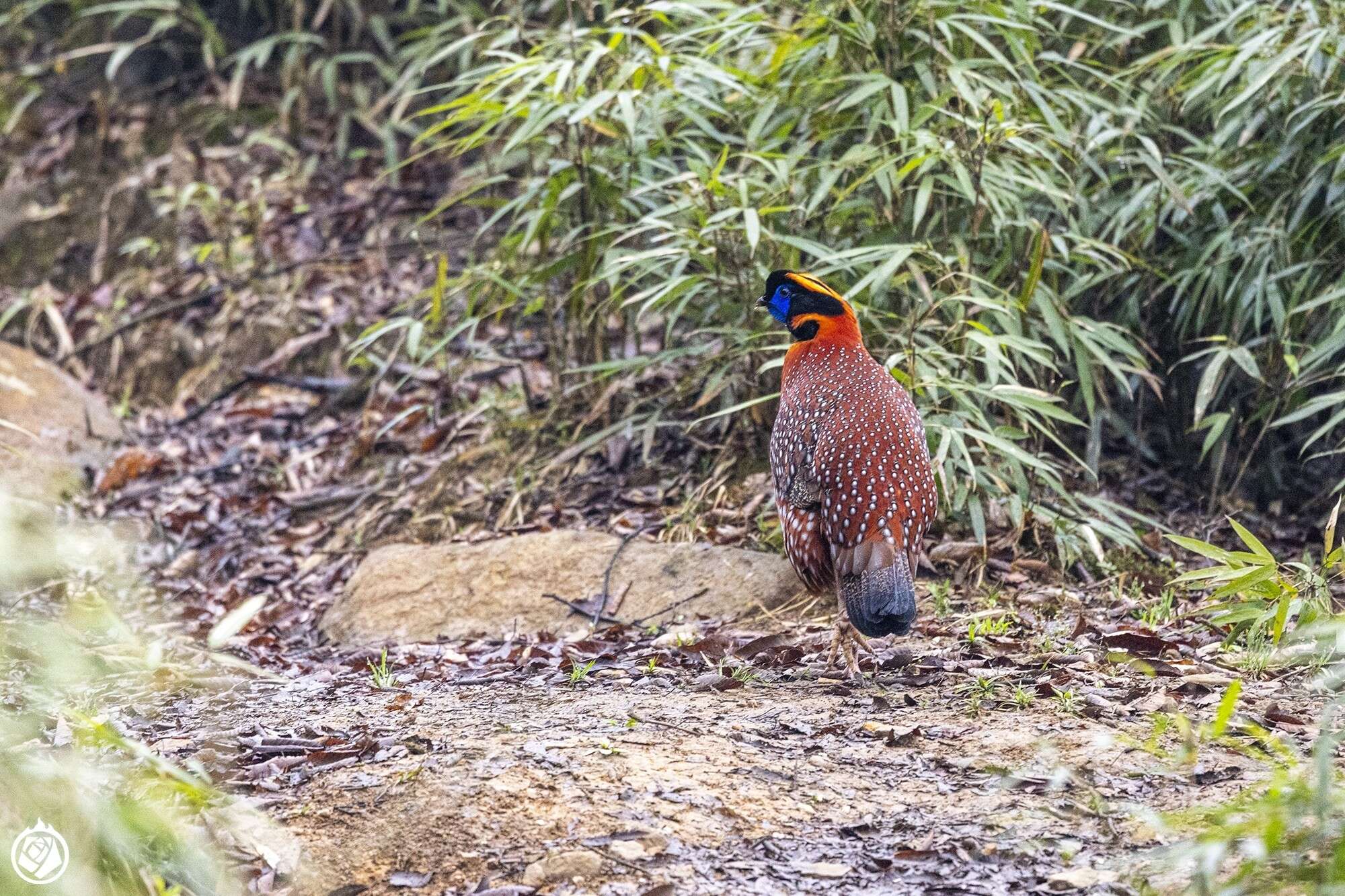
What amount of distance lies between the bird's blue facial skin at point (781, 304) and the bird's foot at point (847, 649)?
111 cm

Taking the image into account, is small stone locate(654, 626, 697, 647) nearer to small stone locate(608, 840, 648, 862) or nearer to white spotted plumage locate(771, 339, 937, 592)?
white spotted plumage locate(771, 339, 937, 592)

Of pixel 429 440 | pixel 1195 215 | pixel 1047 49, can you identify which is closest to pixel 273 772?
pixel 429 440

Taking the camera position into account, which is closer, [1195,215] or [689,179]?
[689,179]

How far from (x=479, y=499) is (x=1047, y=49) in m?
3.36

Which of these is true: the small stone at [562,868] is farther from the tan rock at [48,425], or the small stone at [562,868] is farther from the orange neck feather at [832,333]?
the tan rock at [48,425]

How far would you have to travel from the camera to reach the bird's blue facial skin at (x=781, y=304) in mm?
4535

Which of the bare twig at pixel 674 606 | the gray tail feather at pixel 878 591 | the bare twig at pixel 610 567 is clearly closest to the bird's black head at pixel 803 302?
the gray tail feather at pixel 878 591

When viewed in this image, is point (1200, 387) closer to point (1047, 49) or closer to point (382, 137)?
point (1047, 49)

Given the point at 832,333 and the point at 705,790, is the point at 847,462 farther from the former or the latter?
the point at 705,790

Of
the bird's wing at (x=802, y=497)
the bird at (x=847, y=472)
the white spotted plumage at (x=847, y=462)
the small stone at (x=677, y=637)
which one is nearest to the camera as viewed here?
the bird at (x=847, y=472)

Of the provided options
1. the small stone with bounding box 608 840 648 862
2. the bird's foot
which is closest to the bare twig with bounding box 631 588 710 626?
the bird's foot

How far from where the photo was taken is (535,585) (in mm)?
5066

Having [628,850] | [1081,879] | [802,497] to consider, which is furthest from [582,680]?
[1081,879]

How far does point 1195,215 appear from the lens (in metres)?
5.36
